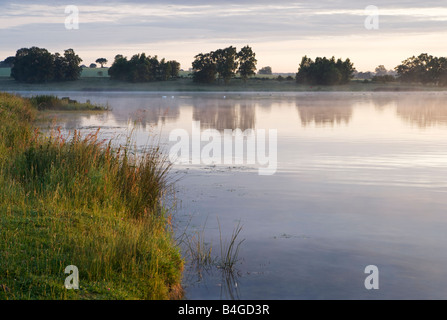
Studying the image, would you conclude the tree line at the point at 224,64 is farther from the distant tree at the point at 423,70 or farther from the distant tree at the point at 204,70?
the distant tree at the point at 423,70

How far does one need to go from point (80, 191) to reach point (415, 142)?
18053mm

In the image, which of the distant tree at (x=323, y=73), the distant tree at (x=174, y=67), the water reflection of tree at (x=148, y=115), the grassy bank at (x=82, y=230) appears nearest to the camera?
the grassy bank at (x=82, y=230)

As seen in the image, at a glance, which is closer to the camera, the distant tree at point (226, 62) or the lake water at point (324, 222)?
the lake water at point (324, 222)

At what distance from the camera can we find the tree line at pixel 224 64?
128m

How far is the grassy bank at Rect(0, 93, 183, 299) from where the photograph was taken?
22.1ft

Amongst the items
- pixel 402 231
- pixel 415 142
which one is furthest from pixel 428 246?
pixel 415 142

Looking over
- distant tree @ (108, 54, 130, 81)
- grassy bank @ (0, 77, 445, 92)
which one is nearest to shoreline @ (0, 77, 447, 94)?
grassy bank @ (0, 77, 445, 92)

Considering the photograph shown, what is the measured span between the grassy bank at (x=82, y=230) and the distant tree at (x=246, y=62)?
122442 mm

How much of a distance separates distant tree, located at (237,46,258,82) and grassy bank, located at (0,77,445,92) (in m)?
1.90

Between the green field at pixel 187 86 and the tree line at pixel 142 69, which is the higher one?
the tree line at pixel 142 69

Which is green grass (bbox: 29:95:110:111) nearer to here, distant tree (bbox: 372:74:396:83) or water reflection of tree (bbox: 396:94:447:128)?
water reflection of tree (bbox: 396:94:447:128)

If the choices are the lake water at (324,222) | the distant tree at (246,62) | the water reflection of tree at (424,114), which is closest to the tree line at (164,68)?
the distant tree at (246,62)

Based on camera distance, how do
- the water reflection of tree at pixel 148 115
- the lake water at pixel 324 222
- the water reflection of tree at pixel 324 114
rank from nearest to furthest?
1. the lake water at pixel 324 222
2. the water reflection of tree at pixel 148 115
3. the water reflection of tree at pixel 324 114
